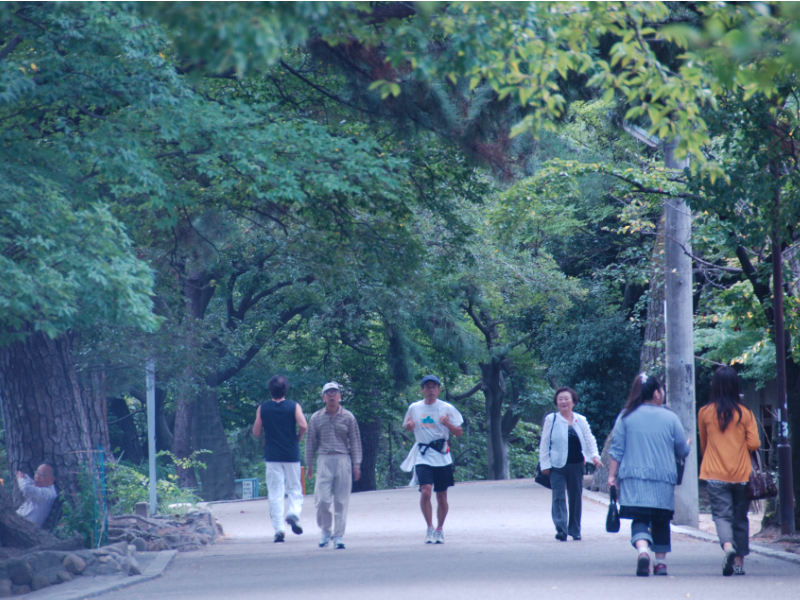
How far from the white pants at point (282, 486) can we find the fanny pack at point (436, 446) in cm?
163

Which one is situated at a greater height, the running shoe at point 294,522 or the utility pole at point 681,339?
the utility pole at point 681,339

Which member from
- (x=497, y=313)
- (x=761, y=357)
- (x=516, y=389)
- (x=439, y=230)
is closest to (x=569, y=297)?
(x=497, y=313)

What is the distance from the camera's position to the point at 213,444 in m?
26.0

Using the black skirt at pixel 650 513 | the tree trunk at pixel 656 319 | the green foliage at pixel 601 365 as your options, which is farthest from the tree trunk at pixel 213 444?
the black skirt at pixel 650 513

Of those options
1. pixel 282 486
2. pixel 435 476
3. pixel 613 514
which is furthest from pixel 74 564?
pixel 613 514

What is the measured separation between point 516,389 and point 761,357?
21.4 metres

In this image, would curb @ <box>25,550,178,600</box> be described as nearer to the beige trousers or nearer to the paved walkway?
the paved walkway

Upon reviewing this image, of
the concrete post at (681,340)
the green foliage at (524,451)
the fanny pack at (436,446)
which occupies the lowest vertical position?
the green foliage at (524,451)

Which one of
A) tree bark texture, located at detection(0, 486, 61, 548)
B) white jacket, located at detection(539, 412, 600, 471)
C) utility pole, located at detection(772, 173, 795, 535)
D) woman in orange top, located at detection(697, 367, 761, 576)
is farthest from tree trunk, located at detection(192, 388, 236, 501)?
woman in orange top, located at detection(697, 367, 761, 576)

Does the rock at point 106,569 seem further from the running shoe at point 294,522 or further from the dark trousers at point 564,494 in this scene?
the dark trousers at point 564,494

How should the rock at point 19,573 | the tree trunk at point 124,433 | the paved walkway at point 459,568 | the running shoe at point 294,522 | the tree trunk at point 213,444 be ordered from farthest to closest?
1. the tree trunk at point 124,433
2. the tree trunk at point 213,444
3. the running shoe at point 294,522
4. the rock at point 19,573
5. the paved walkway at point 459,568

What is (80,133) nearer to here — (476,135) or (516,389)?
(476,135)

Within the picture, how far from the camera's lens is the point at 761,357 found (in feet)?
46.1

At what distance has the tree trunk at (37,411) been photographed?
1056 centimetres
